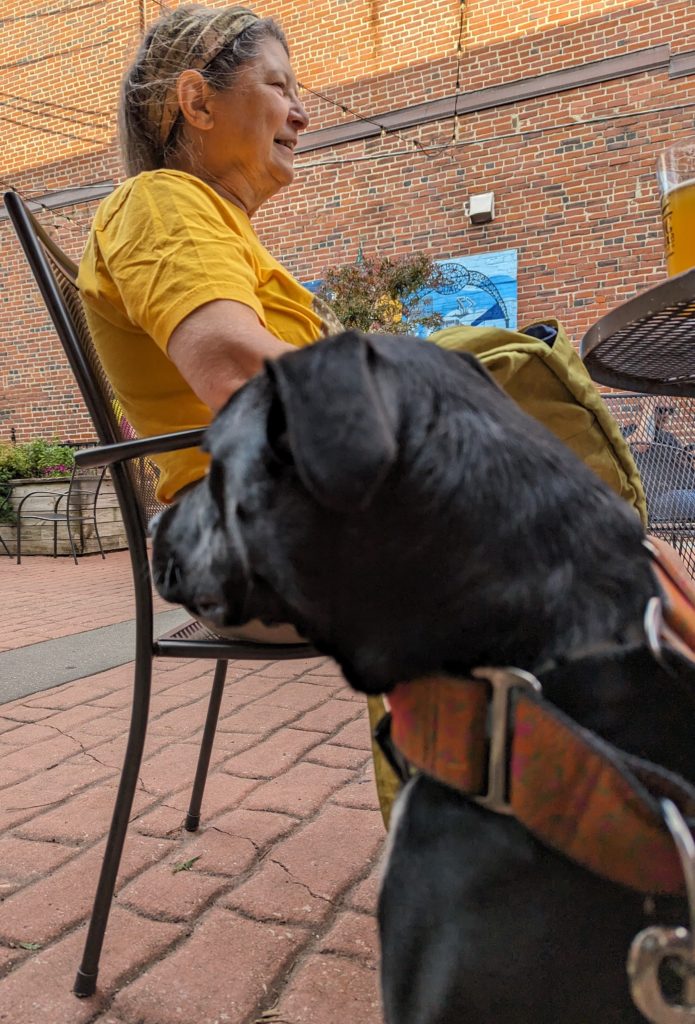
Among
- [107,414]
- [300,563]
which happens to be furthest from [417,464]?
[107,414]

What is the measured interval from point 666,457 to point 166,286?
7.39 ft

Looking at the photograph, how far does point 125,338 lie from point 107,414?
0.18 metres

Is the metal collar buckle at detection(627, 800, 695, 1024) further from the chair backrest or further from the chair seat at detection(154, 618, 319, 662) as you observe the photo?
the chair backrest

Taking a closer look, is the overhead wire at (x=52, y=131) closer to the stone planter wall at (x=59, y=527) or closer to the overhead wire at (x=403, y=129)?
the overhead wire at (x=403, y=129)

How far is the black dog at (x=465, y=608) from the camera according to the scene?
82 centimetres

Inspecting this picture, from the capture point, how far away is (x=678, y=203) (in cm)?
134

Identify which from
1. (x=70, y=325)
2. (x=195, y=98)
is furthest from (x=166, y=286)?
(x=195, y=98)

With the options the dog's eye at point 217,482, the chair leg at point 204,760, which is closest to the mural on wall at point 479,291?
the chair leg at point 204,760

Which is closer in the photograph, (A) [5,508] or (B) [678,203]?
(B) [678,203]

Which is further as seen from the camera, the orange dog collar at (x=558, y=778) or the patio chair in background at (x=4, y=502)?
the patio chair in background at (x=4, y=502)

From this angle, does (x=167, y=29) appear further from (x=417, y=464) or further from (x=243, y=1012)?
(x=243, y=1012)

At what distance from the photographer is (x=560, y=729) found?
80cm

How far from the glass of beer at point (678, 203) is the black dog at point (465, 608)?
673 millimetres

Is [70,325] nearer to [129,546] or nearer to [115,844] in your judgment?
[129,546]
